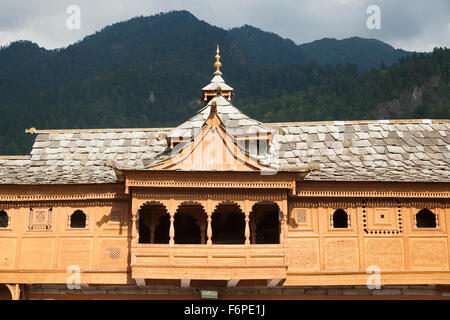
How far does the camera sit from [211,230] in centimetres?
2127

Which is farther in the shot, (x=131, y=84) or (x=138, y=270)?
(x=131, y=84)

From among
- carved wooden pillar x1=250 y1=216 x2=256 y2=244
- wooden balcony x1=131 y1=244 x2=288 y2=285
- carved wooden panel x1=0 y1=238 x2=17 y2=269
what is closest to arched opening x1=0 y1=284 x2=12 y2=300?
carved wooden panel x1=0 y1=238 x2=17 y2=269

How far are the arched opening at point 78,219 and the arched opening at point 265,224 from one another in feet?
19.8

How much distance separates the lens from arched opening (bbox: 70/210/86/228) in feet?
72.9

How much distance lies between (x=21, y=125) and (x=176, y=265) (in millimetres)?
59817

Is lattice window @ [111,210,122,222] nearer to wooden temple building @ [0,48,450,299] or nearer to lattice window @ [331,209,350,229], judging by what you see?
wooden temple building @ [0,48,450,299]

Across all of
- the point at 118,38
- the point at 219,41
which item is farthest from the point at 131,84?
the point at 118,38

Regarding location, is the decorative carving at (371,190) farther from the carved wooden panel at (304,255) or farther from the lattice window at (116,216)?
the lattice window at (116,216)

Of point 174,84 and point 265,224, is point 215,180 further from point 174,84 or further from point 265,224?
point 174,84

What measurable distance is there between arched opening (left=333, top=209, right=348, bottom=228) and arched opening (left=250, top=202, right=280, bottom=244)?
6.74 ft

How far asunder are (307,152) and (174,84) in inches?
3058

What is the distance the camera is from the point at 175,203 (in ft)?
66.7

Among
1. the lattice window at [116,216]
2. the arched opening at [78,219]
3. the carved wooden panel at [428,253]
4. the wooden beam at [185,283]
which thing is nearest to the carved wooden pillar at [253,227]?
the wooden beam at [185,283]

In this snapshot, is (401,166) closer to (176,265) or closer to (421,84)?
(176,265)
